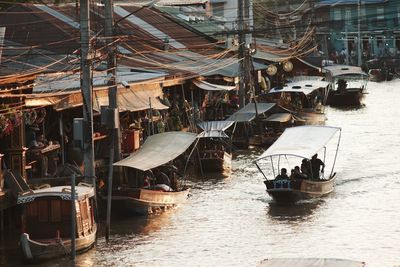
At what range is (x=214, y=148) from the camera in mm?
41031

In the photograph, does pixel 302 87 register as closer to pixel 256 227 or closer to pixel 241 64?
pixel 241 64

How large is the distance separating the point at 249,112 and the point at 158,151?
570 inches

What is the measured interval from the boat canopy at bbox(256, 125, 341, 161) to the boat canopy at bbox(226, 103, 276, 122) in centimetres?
824

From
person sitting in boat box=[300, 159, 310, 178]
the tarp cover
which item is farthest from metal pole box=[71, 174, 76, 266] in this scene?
person sitting in boat box=[300, 159, 310, 178]

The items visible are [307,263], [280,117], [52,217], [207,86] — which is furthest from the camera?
[207,86]

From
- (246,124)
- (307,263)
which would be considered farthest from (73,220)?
(246,124)

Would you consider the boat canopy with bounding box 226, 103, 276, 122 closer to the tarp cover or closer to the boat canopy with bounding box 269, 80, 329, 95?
the boat canopy with bounding box 269, 80, 329, 95

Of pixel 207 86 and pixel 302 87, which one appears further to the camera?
pixel 302 87

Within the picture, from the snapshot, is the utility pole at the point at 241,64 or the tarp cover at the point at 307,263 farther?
the utility pole at the point at 241,64

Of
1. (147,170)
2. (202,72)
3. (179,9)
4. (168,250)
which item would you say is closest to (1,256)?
(168,250)

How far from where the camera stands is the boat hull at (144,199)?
30.1 metres

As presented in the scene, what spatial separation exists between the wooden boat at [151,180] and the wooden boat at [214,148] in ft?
19.6

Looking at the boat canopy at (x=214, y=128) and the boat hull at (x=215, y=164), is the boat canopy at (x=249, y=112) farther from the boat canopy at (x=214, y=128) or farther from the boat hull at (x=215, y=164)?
the boat hull at (x=215, y=164)

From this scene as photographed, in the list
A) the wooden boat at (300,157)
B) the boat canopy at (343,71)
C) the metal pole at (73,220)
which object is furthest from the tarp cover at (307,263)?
the boat canopy at (343,71)
